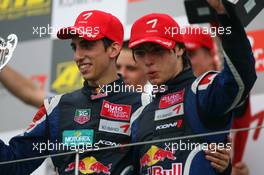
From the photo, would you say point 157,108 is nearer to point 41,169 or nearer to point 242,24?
point 242,24

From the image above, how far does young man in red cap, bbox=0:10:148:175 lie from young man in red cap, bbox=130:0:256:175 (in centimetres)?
11

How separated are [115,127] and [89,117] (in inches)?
4.8

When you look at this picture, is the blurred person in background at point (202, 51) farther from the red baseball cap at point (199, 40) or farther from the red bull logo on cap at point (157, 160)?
the red bull logo on cap at point (157, 160)

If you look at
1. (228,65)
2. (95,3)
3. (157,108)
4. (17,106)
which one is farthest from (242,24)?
(17,106)

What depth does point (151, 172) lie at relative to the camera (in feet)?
11.3

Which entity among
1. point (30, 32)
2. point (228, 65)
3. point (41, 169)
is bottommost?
point (41, 169)

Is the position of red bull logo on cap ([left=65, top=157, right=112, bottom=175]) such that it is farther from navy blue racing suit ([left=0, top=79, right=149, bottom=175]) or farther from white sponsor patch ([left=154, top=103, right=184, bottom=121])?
white sponsor patch ([left=154, top=103, right=184, bottom=121])

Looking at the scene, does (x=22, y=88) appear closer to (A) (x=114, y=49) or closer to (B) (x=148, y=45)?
(A) (x=114, y=49)

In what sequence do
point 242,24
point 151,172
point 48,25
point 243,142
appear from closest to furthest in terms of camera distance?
point 242,24, point 151,172, point 243,142, point 48,25

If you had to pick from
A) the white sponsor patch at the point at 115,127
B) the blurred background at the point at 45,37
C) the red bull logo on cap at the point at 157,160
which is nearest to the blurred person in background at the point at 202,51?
the blurred background at the point at 45,37

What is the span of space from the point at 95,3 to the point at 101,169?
6.87ft

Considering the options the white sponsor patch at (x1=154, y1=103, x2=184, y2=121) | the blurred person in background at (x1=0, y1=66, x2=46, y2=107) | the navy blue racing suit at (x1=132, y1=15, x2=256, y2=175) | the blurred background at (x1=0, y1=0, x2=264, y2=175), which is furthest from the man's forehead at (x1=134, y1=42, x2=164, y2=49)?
the blurred person in background at (x1=0, y1=66, x2=46, y2=107)

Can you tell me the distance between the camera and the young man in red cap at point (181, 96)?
3.17 meters

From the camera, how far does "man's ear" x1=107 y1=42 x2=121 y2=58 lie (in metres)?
3.89
